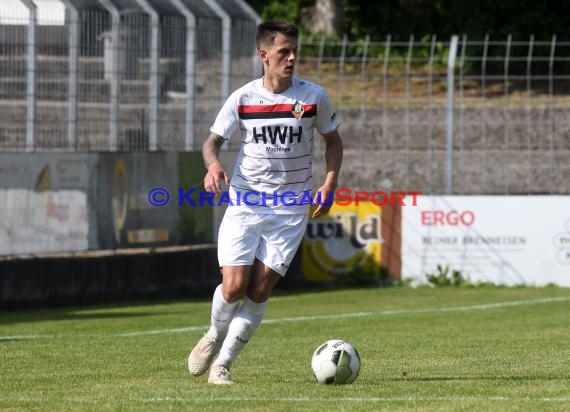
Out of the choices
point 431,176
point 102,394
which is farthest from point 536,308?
point 102,394

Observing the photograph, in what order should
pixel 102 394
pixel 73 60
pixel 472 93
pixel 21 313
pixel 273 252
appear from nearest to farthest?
pixel 102 394 → pixel 273 252 → pixel 21 313 → pixel 73 60 → pixel 472 93

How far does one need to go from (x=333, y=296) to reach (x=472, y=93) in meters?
5.14

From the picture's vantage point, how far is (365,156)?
2325cm

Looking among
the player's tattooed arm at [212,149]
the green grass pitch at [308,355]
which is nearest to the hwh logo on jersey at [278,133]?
the player's tattooed arm at [212,149]

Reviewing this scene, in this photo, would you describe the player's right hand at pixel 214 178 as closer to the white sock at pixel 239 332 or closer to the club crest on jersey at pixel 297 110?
the club crest on jersey at pixel 297 110

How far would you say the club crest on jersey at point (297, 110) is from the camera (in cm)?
888

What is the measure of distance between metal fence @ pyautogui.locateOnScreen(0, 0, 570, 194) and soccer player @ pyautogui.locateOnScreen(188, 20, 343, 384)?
864cm

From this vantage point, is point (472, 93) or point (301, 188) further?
point (472, 93)

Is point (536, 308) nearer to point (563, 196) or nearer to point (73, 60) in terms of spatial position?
point (563, 196)

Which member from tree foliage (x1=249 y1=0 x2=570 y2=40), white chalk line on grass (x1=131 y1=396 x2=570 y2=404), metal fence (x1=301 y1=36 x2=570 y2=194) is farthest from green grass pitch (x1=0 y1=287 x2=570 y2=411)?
tree foliage (x1=249 y1=0 x2=570 y2=40)

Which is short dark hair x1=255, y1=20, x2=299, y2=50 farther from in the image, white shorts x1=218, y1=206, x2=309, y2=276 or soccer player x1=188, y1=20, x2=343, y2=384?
white shorts x1=218, y1=206, x2=309, y2=276

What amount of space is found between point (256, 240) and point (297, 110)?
856 millimetres

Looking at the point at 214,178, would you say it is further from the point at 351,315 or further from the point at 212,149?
the point at 351,315

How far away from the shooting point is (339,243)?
20.6 m
